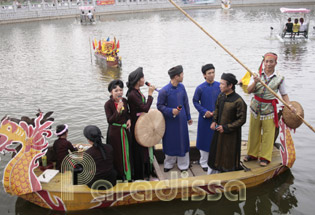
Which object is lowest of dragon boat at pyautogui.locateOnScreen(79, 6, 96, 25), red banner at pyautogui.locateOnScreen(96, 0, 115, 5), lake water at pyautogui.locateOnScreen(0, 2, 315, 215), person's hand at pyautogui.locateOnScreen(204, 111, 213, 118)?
lake water at pyautogui.locateOnScreen(0, 2, 315, 215)

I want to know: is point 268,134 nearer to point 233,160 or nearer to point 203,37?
point 233,160

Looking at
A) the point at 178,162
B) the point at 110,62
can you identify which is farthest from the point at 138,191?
the point at 110,62

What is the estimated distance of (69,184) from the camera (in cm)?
428

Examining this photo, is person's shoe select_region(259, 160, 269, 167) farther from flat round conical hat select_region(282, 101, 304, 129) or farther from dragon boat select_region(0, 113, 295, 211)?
flat round conical hat select_region(282, 101, 304, 129)

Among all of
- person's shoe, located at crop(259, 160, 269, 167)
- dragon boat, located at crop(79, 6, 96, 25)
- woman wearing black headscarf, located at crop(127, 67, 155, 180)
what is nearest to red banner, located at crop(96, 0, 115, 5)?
dragon boat, located at crop(79, 6, 96, 25)

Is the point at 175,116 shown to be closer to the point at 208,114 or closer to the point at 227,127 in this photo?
the point at 208,114

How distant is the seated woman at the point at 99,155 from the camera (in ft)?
13.0

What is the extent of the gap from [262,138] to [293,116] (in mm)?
595

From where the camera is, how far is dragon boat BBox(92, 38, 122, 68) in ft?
47.9

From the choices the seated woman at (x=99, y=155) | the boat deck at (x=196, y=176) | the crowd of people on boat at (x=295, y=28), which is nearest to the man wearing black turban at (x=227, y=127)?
the boat deck at (x=196, y=176)

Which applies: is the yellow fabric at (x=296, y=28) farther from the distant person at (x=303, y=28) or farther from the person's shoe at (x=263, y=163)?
the person's shoe at (x=263, y=163)

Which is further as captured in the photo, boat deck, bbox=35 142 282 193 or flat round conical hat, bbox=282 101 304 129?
flat round conical hat, bbox=282 101 304 129

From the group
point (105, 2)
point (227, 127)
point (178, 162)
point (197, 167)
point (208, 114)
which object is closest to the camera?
point (227, 127)

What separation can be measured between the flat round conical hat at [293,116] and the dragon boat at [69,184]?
2.59 ft
